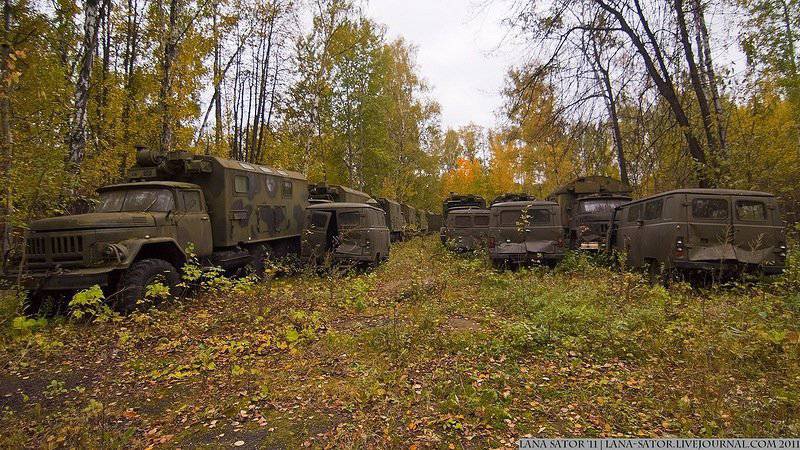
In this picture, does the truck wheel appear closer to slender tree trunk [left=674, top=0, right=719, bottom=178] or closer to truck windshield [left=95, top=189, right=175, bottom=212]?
truck windshield [left=95, top=189, right=175, bottom=212]

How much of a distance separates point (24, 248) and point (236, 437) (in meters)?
5.36

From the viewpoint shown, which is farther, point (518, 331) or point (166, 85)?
point (166, 85)

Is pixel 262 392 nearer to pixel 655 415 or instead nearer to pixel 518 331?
pixel 518 331

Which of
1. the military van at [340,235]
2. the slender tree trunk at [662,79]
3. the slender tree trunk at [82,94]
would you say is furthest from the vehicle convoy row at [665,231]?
the slender tree trunk at [82,94]

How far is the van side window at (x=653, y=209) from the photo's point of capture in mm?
8461

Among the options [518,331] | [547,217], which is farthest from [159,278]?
[547,217]

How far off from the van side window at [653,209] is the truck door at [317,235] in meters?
7.80

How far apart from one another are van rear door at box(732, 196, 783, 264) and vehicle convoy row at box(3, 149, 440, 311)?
8078 millimetres

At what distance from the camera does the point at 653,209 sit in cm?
880

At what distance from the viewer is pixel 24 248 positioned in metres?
6.22

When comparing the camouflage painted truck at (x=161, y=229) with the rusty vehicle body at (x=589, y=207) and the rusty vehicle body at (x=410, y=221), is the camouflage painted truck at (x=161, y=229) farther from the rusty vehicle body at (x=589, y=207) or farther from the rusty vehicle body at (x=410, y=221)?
the rusty vehicle body at (x=410, y=221)

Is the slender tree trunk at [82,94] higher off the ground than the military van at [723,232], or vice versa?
the slender tree trunk at [82,94]

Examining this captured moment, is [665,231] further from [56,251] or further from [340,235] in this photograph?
[56,251]

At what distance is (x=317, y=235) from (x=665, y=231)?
8212 millimetres
